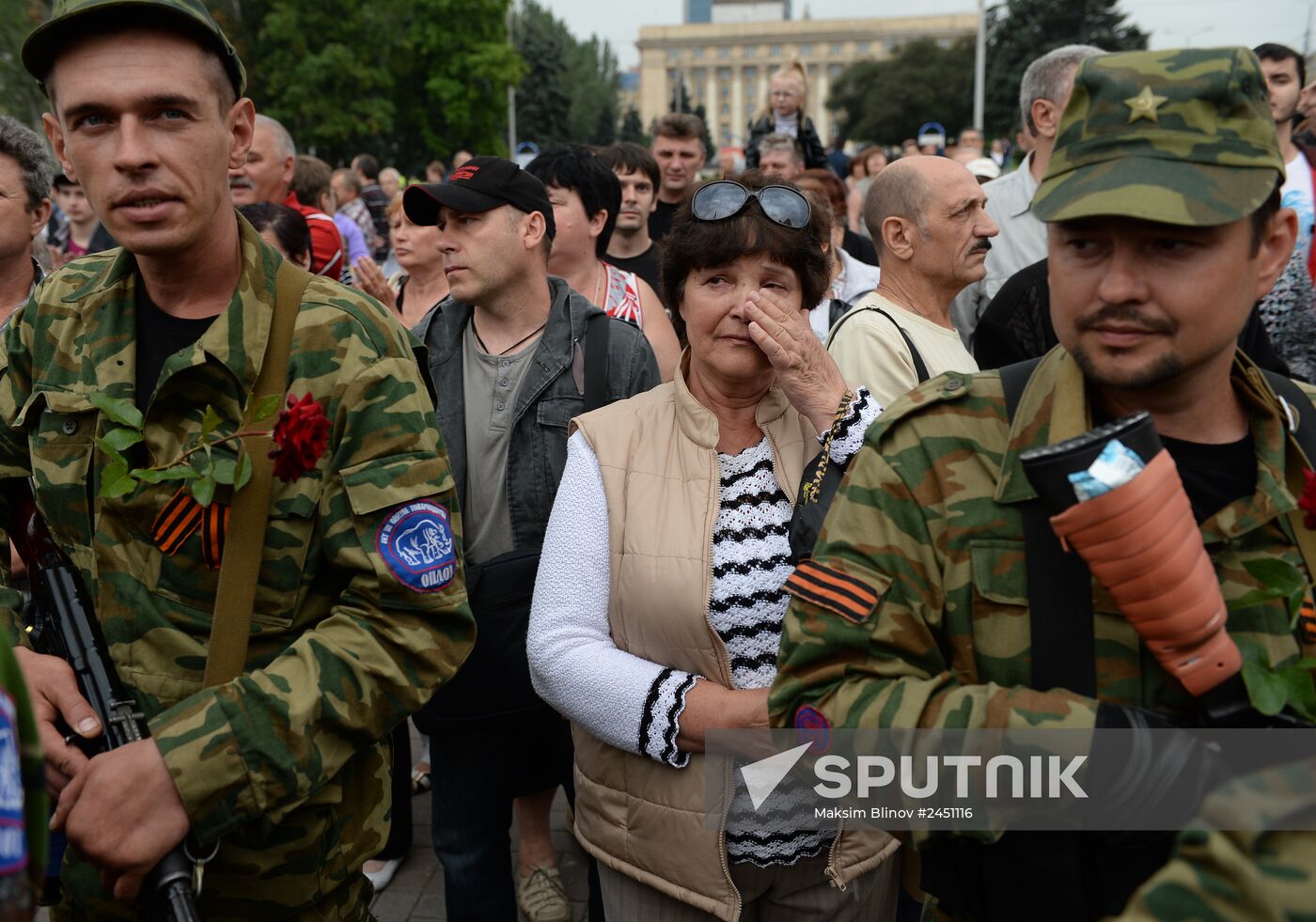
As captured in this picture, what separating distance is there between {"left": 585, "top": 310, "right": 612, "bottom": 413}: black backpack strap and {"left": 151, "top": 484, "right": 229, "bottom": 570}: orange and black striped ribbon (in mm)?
1641

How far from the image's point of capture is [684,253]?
9.37 feet

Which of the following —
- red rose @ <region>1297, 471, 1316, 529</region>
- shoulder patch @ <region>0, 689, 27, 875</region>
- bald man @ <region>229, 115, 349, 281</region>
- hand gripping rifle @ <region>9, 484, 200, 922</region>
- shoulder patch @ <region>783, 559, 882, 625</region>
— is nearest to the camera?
shoulder patch @ <region>0, 689, 27, 875</region>

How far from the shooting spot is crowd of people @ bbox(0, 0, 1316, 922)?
5.23ft

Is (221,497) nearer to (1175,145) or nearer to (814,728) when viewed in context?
(814,728)

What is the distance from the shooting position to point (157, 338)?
7.22 ft

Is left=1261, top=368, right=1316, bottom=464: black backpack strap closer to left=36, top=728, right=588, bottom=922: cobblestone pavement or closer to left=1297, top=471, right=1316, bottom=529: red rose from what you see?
left=1297, top=471, right=1316, bottom=529: red rose

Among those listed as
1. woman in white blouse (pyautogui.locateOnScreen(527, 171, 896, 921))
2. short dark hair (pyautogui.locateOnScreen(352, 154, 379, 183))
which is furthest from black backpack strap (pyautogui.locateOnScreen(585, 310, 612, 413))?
short dark hair (pyautogui.locateOnScreen(352, 154, 379, 183))

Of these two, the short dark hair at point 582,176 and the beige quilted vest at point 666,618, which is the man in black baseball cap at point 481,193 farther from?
the beige quilted vest at point 666,618

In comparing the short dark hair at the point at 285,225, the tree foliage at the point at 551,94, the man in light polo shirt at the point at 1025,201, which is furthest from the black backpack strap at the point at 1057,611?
the tree foliage at the point at 551,94

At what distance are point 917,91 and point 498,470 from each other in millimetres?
69631

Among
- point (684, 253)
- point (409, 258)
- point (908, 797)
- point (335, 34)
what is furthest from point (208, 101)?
point (335, 34)

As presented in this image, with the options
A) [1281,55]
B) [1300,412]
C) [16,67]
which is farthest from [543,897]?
[16,67]

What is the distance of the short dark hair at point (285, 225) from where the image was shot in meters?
4.52

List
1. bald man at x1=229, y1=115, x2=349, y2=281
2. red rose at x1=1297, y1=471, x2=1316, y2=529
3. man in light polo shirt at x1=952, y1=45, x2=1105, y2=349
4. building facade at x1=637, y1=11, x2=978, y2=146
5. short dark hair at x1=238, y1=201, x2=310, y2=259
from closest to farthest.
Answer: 1. red rose at x1=1297, y1=471, x2=1316, y2=529
2. short dark hair at x1=238, y1=201, x2=310, y2=259
3. man in light polo shirt at x1=952, y1=45, x2=1105, y2=349
4. bald man at x1=229, y1=115, x2=349, y2=281
5. building facade at x1=637, y1=11, x2=978, y2=146
